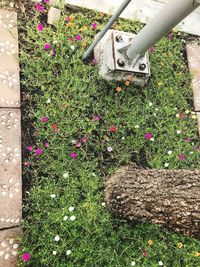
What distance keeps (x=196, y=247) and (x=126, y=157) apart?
1.02m

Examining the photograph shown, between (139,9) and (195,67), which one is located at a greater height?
(139,9)

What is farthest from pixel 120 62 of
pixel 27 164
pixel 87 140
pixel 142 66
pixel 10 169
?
pixel 10 169

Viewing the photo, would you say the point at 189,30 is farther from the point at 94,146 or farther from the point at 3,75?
the point at 3,75

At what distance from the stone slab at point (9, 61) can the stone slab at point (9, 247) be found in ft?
3.60

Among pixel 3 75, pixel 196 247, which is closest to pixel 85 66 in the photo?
pixel 3 75

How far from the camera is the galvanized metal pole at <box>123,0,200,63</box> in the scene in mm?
2154

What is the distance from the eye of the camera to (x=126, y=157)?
297cm

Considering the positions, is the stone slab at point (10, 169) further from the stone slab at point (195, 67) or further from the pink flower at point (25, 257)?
the stone slab at point (195, 67)

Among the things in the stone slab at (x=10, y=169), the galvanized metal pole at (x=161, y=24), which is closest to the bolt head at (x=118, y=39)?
the galvanized metal pole at (x=161, y=24)

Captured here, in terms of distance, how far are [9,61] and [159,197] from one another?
1.86 m

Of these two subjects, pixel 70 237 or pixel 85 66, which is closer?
pixel 70 237

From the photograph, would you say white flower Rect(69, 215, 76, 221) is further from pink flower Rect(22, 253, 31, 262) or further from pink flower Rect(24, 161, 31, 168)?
pink flower Rect(24, 161, 31, 168)

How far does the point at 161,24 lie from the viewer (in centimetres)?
240

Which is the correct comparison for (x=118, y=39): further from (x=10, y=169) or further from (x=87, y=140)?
(x=10, y=169)
